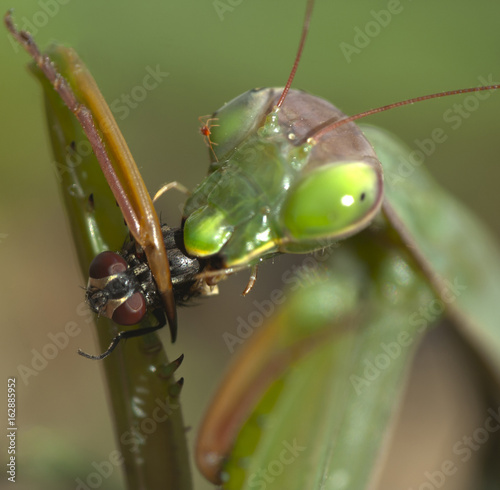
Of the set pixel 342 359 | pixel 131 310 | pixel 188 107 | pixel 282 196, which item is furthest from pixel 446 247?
pixel 188 107

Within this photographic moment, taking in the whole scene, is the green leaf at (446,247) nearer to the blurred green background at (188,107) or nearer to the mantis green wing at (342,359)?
the mantis green wing at (342,359)

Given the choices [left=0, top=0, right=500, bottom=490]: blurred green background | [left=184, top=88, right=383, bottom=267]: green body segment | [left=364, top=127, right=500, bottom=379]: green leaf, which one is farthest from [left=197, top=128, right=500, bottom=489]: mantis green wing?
[left=0, top=0, right=500, bottom=490]: blurred green background

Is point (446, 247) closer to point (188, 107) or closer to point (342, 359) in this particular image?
point (342, 359)

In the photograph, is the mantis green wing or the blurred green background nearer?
the mantis green wing

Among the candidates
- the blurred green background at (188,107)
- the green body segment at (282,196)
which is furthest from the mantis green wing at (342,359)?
the blurred green background at (188,107)

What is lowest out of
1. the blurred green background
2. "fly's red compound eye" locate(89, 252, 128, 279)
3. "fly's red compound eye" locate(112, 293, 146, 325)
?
the blurred green background

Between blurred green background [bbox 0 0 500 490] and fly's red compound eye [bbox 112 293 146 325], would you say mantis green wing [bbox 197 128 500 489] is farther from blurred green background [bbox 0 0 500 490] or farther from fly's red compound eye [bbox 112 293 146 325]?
blurred green background [bbox 0 0 500 490]
